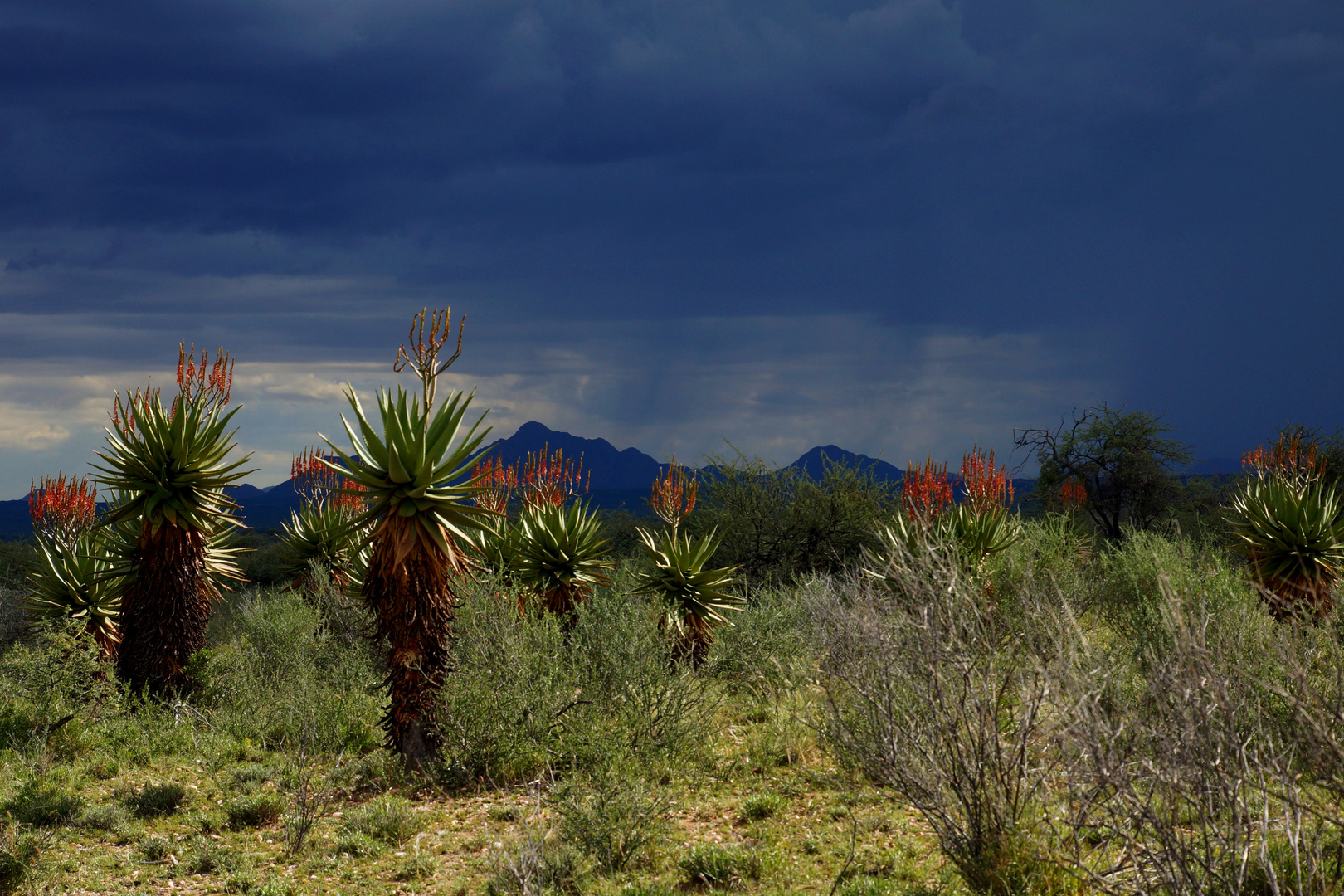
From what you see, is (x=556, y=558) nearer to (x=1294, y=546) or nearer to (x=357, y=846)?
(x=357, y=846)

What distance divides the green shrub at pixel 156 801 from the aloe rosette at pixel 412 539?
225 cm

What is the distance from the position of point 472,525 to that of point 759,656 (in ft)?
18.2

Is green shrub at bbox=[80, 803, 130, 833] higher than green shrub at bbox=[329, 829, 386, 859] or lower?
lower

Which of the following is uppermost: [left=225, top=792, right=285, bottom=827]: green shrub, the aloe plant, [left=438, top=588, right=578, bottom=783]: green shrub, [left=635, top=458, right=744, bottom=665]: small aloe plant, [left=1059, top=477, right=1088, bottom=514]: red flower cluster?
[left=1059, top=477, right=1088, bottom=514]: red flower cluster

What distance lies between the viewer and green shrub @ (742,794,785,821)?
8.71 m

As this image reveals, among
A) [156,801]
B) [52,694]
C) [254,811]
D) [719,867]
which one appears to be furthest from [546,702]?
[52,694]

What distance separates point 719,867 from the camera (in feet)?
23.5

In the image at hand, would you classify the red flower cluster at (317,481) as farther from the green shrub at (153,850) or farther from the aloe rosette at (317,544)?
the green shrub at (153,850)

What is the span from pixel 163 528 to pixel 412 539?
519cm

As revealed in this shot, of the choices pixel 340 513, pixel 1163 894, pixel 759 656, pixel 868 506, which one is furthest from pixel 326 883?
pixel 868 506

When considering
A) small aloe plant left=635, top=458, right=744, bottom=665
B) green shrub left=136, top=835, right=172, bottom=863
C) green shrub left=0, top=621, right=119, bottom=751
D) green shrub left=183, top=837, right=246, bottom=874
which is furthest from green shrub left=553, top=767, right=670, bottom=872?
green shrub left=0, top=621, right=119, bottom=751

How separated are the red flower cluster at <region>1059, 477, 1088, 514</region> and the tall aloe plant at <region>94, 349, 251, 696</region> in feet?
81.4

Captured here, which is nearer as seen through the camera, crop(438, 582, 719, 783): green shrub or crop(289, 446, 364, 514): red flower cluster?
crop(438, 582, 719, 783): green shrub

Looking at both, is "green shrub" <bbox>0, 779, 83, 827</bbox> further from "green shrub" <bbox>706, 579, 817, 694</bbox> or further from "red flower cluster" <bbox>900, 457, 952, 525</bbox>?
"red flower cluster" <bbox>900, 457, 952, 525</bbox>
